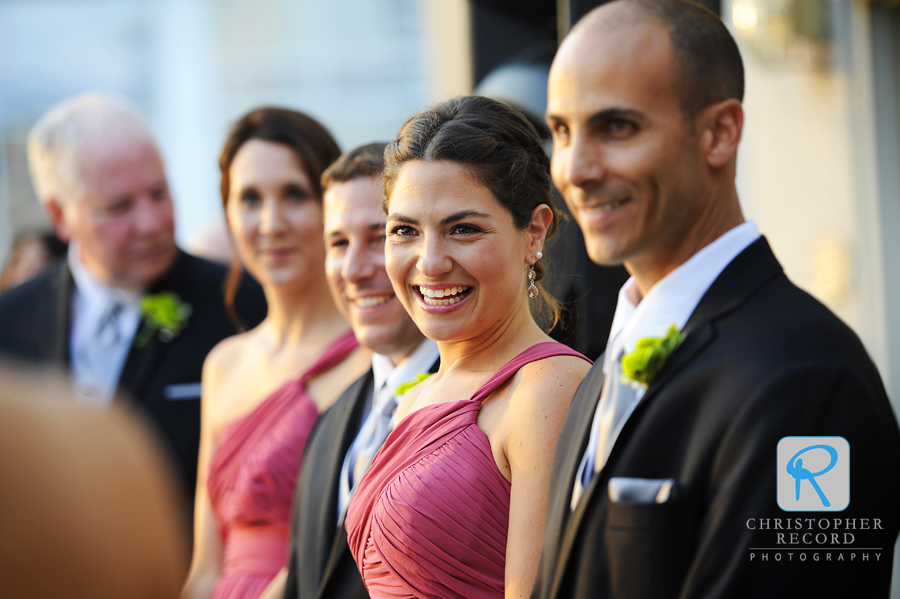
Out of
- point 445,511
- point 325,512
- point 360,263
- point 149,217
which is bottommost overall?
point 325,512

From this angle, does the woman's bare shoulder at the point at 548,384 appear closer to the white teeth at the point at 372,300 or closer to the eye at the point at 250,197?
the white teeth at the point at 372,300

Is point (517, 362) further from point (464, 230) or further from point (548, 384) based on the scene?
point (464, 230)

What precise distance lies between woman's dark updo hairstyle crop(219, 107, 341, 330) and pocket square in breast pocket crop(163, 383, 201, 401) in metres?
0.93

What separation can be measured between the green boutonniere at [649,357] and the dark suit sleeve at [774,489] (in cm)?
18

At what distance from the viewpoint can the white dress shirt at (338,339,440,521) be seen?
2.53 metres

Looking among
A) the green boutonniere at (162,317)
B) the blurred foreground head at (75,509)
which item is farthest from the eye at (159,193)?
the blurred foreground head at (75,509)

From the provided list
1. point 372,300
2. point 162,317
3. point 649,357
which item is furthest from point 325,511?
point 162,317

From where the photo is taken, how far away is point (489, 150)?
2025 mm

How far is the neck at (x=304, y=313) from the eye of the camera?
3.37 meters

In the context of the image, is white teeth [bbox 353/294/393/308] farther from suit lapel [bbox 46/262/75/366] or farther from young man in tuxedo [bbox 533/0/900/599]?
suit lapel [bbox 46/262/75/366]

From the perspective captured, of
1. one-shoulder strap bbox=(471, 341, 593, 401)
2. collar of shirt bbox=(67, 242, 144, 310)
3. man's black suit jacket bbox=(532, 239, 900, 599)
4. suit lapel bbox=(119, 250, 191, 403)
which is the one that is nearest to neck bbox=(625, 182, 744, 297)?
man's black suit jacket bbox=(532, 239, 900, 599)

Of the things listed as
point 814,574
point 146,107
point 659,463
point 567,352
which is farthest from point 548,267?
point 146,107

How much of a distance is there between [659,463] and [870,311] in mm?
2709

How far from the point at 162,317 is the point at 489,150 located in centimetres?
248
